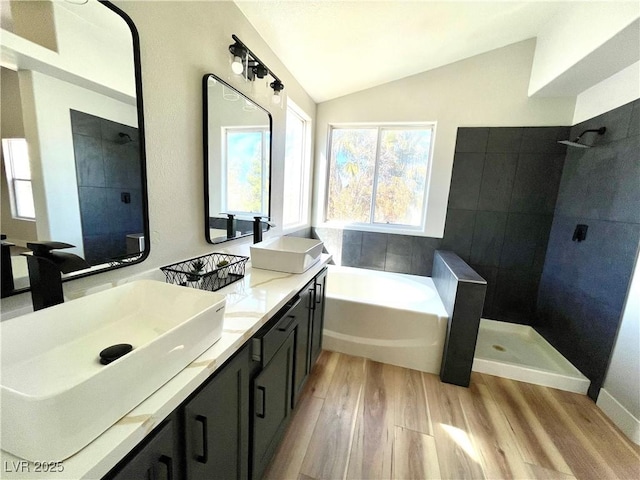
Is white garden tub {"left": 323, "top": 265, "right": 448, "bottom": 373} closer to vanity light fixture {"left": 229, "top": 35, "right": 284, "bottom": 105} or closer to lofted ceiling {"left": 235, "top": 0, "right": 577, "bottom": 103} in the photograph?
vanity light fixture {"left": 229, "top": 35, "right": 284, "bottom": 105}

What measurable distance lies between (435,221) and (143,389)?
9.68ft

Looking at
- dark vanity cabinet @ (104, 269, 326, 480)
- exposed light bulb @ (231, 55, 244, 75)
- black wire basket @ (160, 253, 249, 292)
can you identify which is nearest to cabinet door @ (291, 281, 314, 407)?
dark vanity cabinet @ (104, 269, 326, 480)

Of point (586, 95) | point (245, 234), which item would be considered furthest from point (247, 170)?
point (586, 95)

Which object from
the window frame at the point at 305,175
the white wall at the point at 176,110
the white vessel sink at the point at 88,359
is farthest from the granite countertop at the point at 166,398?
the window frame at the point at 305,175

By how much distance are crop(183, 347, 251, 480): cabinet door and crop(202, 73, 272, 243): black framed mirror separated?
84 centimetres

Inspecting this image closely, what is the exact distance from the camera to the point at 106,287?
93 cm

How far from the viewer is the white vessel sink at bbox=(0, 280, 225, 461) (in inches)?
15.9

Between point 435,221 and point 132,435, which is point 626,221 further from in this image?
point 132,435

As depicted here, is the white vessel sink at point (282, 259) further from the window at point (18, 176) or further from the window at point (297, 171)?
the window at point (297, 171)

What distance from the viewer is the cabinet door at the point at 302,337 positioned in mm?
1436

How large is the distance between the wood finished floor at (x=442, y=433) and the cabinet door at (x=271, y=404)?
0.72 ft

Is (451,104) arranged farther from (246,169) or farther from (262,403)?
(262,403)

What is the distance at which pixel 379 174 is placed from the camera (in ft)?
10.2

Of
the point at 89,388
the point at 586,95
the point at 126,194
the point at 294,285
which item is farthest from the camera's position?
the point at 586,95
